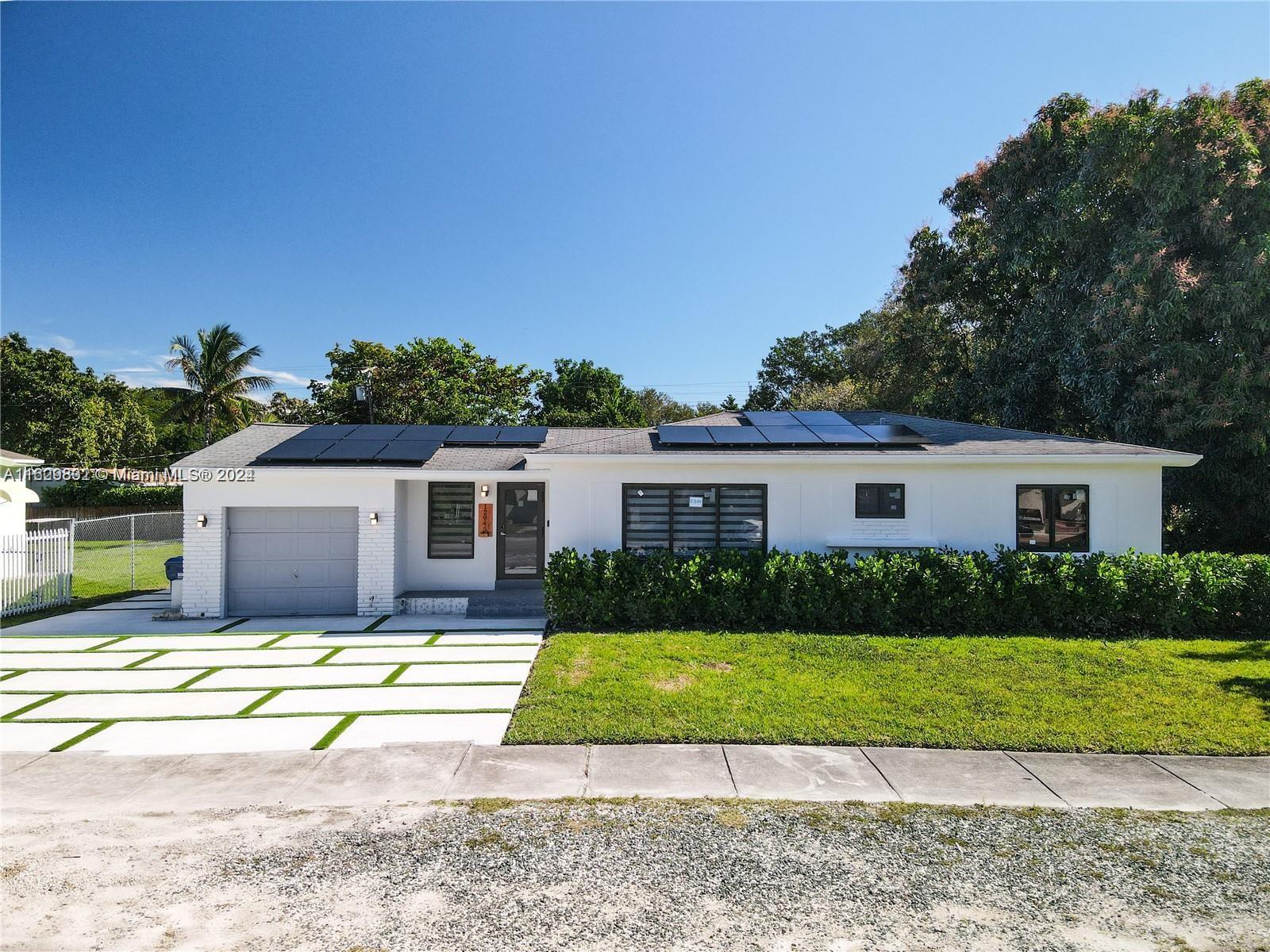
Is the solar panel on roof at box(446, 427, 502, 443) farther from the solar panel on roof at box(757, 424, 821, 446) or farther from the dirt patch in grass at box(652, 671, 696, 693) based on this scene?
the dirt patch in grass at box(652, 671, 696, 693)

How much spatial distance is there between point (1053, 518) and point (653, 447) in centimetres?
650

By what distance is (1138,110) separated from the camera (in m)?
13.2

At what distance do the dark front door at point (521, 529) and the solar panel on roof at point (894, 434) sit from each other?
19.2ft

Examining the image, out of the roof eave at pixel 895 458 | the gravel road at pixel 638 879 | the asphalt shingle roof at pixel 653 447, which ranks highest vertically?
the asphalt shingle roof at pixel 653 447

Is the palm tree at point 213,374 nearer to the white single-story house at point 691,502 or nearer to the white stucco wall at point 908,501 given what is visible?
the white single-story house at point 691,502

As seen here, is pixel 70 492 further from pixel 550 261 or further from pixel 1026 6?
pixel 1026 6

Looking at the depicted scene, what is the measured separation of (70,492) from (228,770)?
2893 cm

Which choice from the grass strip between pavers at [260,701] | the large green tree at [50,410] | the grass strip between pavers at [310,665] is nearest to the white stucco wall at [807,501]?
the grass strip between pavers at [310,665]

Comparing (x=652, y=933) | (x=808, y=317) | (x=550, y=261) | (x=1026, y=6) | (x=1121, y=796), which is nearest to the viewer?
(x=652, y=933)

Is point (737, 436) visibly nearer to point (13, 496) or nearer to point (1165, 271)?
point (1165, 271)

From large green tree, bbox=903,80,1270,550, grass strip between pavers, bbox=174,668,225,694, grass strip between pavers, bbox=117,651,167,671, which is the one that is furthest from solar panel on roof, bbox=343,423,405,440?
large green tree, bbox=903,80,1270,550

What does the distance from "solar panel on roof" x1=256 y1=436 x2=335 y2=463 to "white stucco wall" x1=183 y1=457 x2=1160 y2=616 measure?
476mm

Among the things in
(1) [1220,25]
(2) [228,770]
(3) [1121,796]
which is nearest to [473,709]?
(2) [228,770]

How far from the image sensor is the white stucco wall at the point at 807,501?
1001 cm
